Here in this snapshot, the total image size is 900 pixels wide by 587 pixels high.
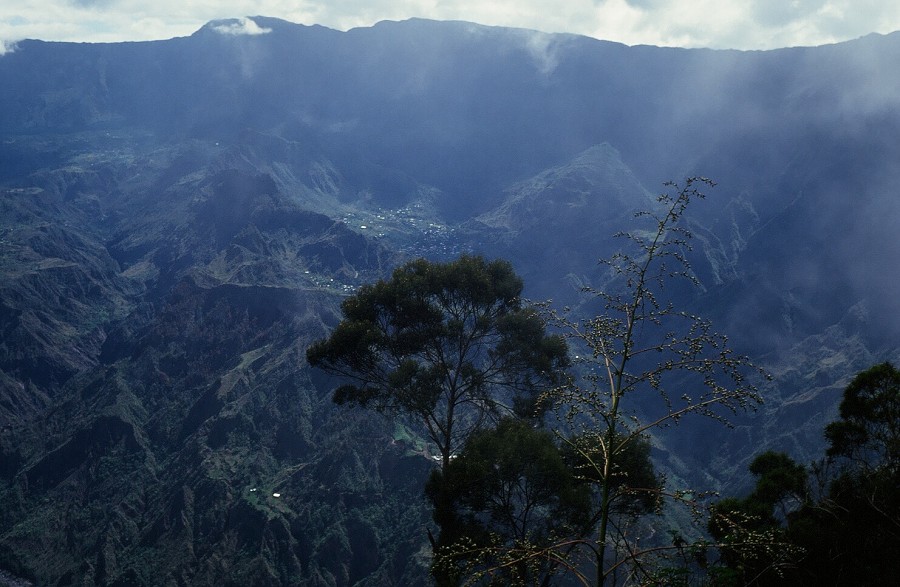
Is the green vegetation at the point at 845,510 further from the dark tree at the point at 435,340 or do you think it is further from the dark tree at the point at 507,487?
the dark tree at the point at 435,340

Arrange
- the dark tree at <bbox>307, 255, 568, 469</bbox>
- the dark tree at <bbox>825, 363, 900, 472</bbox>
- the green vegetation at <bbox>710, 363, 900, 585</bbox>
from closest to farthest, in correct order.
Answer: the green vegetation at <bbox>710, 363, 900, 585</bbox>
the dark tree at <bbox>825, 363, 900, 472</bbox>
the dark tree at <bbox>307, 255, 568, 469</bbox>

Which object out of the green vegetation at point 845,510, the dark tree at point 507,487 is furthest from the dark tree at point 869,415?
the dark tree at point 507,487

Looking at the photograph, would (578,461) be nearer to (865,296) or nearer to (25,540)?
(25,540)

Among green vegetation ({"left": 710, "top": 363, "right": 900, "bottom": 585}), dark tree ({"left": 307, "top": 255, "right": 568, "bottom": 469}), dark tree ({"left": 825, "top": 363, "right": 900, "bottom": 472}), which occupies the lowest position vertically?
green vegetation ({"left": 710, "top": 363, "right": 900, "bottom": 585})

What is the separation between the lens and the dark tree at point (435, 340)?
2597 cm

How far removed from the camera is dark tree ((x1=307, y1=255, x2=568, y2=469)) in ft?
85.2

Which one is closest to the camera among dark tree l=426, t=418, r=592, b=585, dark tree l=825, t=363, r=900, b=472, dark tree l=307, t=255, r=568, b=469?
dark tree l=426, t=418, r=592, b=585

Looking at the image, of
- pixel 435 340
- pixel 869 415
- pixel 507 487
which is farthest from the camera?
pixel 435 340

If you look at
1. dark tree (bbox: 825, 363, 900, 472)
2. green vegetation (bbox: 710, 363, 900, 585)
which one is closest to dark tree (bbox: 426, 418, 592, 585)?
green vegetation (bbox: 710, 363, 900, 585)

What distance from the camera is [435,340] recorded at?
88.0ft

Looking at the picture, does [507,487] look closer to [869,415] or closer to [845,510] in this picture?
[845,510]

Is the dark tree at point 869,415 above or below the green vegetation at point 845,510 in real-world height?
above

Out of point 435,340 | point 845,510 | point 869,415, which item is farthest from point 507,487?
point 869,415

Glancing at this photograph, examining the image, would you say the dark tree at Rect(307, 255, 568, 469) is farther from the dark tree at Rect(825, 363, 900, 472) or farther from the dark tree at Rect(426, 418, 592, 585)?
the dark tree at Rect(825, 363, 900, 472)
